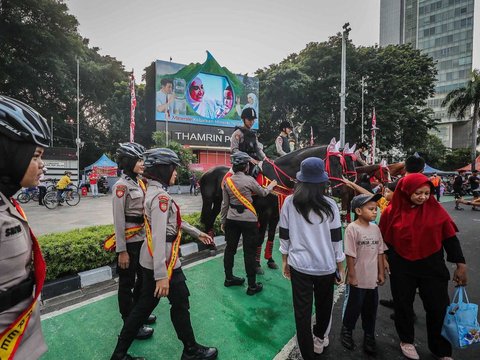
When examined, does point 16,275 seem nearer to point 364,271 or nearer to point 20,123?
point 20,123

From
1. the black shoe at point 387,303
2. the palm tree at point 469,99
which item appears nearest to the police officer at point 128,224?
the black shoe at point 387,303

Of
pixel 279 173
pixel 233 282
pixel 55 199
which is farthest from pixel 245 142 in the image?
pixel 55 199

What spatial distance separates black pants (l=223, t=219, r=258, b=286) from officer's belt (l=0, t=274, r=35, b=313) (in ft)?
9.03

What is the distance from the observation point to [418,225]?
98.4 inches

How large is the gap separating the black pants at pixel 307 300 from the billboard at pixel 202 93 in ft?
81.0

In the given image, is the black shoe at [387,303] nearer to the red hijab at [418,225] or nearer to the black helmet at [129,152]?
the red hijab at [418,225]

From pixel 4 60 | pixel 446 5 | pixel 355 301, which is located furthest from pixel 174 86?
pixel 446 5

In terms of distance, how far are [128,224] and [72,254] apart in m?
2.03

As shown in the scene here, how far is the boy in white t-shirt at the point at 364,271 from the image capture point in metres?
2.63

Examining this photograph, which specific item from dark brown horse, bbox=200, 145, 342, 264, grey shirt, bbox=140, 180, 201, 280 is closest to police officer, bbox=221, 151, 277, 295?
dark brown horse, bbox=200, 145, 342, 264

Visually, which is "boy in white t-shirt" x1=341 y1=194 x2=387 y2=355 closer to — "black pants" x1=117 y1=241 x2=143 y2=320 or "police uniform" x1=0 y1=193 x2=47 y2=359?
"black pants" x1=117 y1=241 x2=143 y2=320

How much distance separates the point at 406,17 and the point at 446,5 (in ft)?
33.5

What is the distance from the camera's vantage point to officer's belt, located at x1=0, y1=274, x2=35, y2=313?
4.08ft

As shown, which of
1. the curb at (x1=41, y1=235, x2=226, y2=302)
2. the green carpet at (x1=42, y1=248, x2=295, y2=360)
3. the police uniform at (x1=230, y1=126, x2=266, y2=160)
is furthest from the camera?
the police uniform at (x1=230, y1=126, x2=266, y2=160)
